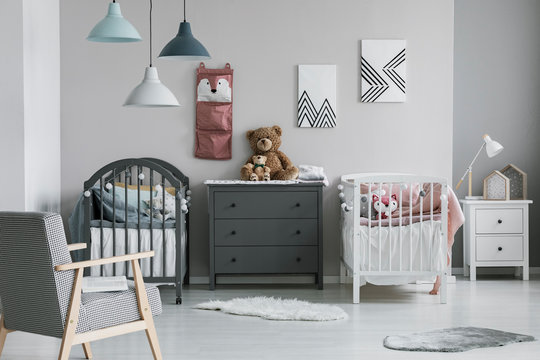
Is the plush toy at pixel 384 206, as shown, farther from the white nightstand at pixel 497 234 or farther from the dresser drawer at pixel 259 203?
the white nightstand at pixel 497 234

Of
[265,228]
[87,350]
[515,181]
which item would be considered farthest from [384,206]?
[87,350]

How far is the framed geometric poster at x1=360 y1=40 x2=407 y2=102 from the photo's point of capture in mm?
4848

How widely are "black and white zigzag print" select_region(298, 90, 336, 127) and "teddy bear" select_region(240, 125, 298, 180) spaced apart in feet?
0.68

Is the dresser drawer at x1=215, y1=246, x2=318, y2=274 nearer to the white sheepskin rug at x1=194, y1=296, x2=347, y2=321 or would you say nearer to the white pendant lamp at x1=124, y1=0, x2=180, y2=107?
the white sheepskin rug at x1=194, y1=296, x2=347, y2=321

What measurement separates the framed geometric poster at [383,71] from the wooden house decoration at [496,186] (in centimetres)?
88

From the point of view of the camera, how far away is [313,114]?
4.88 metres

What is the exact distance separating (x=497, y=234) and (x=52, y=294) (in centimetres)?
336

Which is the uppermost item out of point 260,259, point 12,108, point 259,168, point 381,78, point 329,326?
point 381,78

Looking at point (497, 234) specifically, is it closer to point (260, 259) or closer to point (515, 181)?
point (515, 181)

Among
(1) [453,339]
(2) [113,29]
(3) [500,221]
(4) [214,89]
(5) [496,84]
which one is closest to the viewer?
(1) [453,339]

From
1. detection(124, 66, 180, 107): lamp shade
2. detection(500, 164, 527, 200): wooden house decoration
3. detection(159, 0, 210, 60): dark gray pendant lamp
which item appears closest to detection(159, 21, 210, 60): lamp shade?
detection(159, 0, 210, 60): dark gray pendant lamp

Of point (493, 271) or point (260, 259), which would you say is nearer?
point (260, 259)

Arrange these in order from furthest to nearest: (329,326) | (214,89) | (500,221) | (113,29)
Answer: (500,221) < (214,89) < (329,326) < (113,29)

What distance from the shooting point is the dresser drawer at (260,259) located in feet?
14.9
